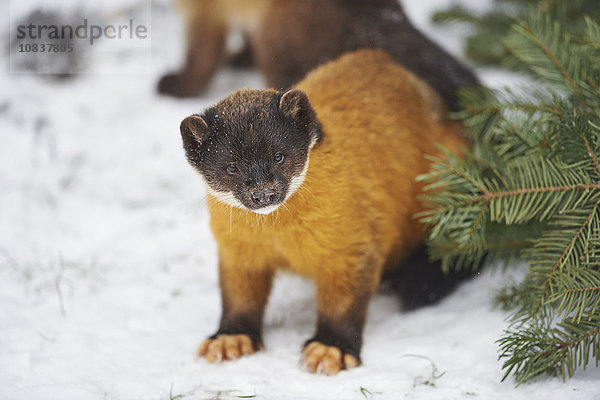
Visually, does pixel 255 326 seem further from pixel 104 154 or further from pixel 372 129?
pixel 104 154

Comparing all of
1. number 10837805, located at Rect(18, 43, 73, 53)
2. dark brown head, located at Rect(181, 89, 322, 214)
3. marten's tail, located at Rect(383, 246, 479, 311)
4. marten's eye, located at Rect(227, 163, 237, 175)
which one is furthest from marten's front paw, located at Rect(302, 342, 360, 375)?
number 10837805, located at Rect(18, 43, 73, 53)

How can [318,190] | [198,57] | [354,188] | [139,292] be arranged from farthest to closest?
[198,57] → [139,292] → [354,188] → [318,190]

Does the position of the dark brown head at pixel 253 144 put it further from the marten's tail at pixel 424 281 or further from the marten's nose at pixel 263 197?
the marten's tail at pixel 424 281

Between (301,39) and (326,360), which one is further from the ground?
(301,39)

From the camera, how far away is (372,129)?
3844 mm

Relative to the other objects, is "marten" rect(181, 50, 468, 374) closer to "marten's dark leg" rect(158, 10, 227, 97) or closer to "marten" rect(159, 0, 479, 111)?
"marten" rect(159, 0, 479, 111)

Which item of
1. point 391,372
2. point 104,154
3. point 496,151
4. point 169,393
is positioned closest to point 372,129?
point 496,151

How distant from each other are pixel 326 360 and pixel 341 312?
0.29m

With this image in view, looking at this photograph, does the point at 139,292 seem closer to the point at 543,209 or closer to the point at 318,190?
the point at 318,190

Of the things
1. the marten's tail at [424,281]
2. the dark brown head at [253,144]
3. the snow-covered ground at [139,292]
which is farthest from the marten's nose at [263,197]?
the marten's tail at [424,281]

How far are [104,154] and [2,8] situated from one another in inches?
118

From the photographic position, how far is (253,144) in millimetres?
2859

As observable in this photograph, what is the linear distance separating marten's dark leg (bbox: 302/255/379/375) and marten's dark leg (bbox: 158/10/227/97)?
11.1ft
